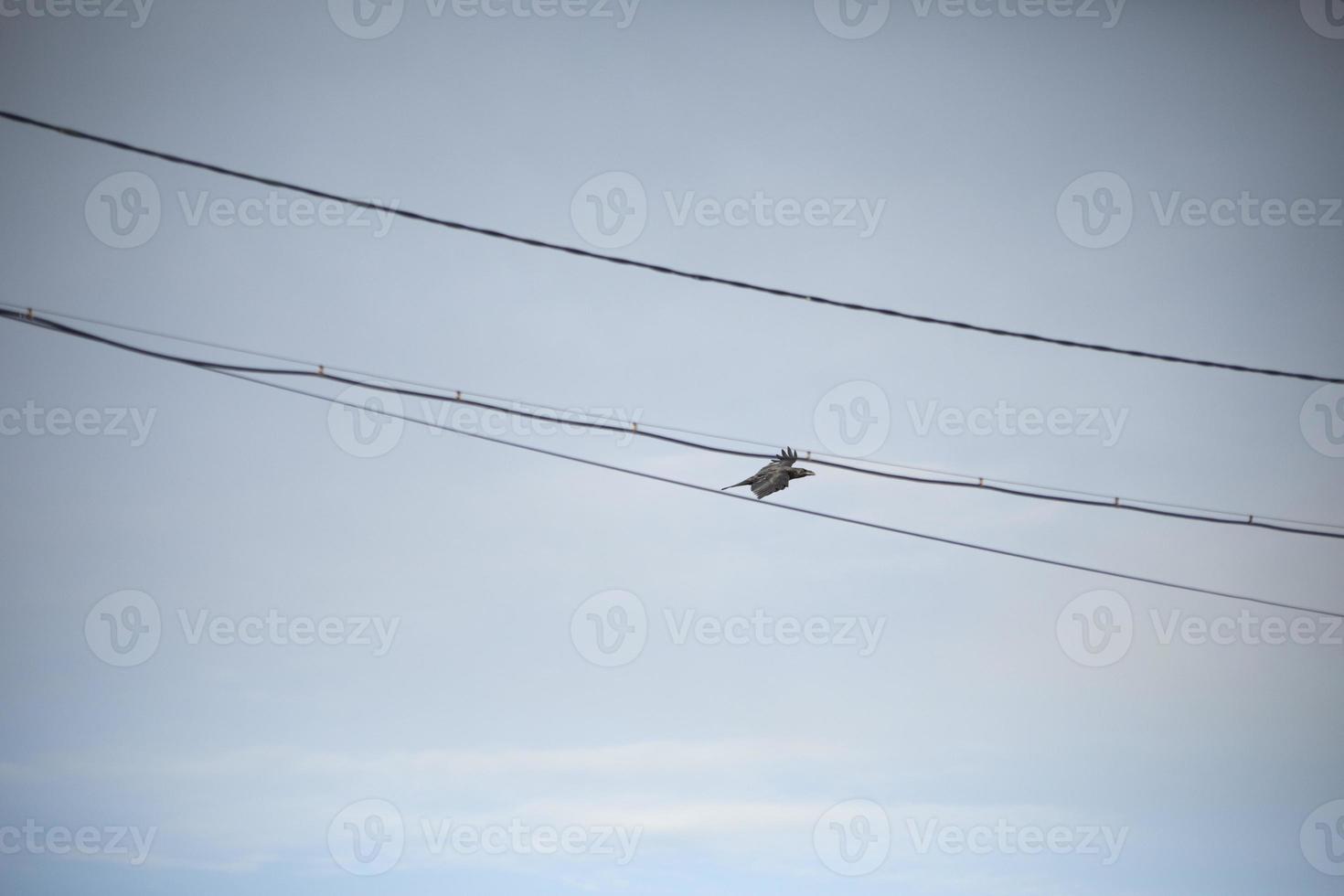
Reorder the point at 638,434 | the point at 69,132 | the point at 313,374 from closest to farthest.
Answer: the point at 69,132 < the point at 313,374 < the point at 638,434

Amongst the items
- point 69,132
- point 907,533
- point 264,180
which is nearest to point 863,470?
point 907,533

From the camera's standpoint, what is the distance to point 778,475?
615 inches

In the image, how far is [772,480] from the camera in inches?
615

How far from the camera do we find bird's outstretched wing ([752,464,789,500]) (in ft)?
51.2

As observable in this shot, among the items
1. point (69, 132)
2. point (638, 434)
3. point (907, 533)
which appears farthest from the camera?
point (907, 533)

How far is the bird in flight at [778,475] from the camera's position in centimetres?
1559

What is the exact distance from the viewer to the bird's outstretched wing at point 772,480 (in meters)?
15.6

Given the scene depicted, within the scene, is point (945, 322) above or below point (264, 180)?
above

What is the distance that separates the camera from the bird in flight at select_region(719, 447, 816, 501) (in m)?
15.6

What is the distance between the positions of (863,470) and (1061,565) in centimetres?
393

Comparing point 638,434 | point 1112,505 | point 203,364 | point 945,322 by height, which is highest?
point 945,322

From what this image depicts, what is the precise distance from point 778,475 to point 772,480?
97 mm

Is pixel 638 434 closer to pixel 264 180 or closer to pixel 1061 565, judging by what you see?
pixel 264 180

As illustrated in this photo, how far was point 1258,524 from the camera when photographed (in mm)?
16016
